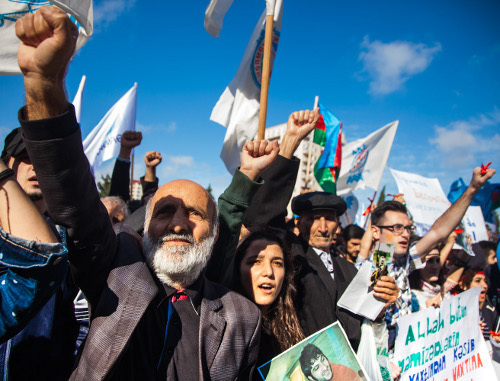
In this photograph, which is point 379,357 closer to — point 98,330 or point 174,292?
point 174,292

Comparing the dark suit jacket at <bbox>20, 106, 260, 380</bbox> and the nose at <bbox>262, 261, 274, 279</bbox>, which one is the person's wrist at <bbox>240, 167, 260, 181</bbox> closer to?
the nose at <bbox>262, 261, 274, 279</bbox>

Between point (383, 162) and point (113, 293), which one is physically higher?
point (383, 162)

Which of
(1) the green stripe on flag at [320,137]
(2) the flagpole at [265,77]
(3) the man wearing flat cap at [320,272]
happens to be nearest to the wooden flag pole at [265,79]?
(2) the flagpole at [265,77]

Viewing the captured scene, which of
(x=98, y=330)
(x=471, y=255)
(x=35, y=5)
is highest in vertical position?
(x=35, y=5)

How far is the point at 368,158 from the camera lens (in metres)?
6.63

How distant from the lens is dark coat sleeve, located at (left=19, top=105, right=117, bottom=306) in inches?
42.8

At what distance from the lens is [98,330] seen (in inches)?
51.6

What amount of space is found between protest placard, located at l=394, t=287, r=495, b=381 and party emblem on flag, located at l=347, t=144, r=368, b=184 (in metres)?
3.71

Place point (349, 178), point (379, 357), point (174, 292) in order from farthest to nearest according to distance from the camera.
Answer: point (349, 178) < point (379, 357) < point (174, 292)

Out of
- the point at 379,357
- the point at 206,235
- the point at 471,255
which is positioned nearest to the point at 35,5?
the point at 206,235

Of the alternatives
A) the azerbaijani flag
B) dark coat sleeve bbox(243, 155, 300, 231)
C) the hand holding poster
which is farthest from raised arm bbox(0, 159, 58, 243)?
the azerbaijani flag

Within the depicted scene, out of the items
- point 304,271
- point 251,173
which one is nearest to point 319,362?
point 304,271

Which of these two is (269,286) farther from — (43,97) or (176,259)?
(43,97)

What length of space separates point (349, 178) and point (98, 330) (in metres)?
6.18
